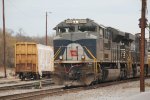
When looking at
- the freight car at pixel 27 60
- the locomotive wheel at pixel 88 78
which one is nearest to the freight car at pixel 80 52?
the locomotive wheel at pixel 88 78

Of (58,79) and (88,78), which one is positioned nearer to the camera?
(58,79)

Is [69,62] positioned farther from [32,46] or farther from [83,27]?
[32,46]

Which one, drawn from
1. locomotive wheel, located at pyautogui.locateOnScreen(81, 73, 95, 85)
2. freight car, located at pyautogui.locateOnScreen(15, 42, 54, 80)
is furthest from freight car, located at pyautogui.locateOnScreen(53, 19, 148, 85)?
freight car, located at pyautogui.locateOnScreen(15, 42, 54, 80)

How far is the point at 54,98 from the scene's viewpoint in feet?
58.5

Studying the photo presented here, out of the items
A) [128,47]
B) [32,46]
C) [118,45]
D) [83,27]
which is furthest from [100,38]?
[32,46]

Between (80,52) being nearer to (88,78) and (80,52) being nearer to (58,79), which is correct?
(88,78)

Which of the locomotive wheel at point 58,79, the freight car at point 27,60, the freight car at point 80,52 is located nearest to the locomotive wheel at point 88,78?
the freight car at point 80,52

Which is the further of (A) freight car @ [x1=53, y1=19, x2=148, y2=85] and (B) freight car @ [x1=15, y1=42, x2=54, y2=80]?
(B) freight car @ [x1=15, y1=42, x2=54, y2=80]

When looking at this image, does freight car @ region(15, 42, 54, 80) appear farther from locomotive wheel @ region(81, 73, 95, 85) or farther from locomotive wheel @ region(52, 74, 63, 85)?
locomotive wheel @ region(81, 73, 95, 85)

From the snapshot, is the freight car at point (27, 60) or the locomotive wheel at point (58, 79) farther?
the freight car at point (27, 60)

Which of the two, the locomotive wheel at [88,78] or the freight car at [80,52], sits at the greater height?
the freight car at [80,52]

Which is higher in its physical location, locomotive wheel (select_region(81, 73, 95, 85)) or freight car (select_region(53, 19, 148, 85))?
freight car (select_region(53, 19, 148, 85))

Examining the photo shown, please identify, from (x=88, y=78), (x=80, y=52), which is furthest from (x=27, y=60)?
(x=88, y=78)

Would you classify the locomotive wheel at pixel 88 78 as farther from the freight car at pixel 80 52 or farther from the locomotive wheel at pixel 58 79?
the locomotive wheel at pixel 58 79
